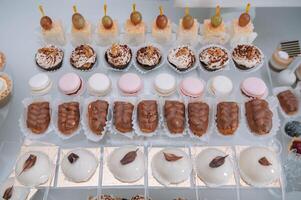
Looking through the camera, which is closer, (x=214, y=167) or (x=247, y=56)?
(x=214, y=167)

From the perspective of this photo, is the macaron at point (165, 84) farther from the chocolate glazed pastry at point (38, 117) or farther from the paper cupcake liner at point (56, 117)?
the chocolate glazed pastry at point (38, 117)

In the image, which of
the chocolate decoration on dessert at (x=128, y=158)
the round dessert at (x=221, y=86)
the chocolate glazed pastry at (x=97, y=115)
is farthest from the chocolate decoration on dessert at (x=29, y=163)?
the round dessert at (x=221, y=86)

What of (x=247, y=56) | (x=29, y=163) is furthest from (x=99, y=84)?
(x=247, y=56)

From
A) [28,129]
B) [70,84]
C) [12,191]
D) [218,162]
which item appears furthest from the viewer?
[70,84]

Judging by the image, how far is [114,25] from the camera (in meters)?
2.44

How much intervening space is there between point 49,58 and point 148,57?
629 millimetres

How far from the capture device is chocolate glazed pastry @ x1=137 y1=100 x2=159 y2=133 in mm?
2092

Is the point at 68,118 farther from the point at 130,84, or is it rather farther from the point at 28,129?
the point at 130,84

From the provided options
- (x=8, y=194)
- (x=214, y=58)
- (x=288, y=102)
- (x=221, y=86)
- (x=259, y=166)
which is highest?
(x=214, y=58)

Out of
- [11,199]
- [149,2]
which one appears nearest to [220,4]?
[149,2]

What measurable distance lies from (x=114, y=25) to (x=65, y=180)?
1.03 meters

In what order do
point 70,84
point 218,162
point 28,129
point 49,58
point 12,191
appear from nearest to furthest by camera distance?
point 218,162
point 12,191
point 28,129
point 70,84
point 49,58

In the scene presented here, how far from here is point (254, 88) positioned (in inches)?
89.2

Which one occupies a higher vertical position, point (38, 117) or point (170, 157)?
point (38, 117)
